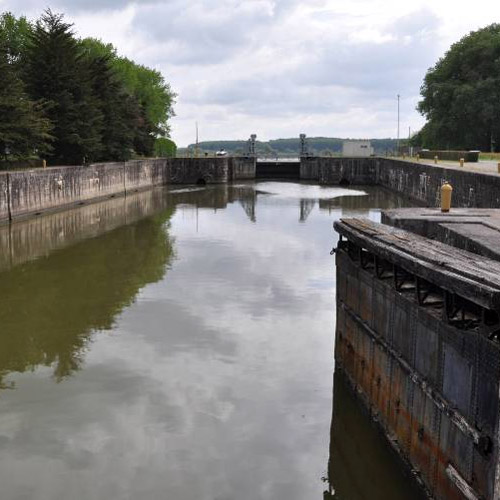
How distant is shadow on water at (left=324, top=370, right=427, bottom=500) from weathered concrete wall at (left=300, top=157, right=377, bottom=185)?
2420 inches

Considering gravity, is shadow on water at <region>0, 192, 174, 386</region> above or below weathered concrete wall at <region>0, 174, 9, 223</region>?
below

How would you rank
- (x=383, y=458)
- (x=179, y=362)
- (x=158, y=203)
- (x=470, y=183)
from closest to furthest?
1. (x=383, y=458)
2. (x=179, y=362)
3. (x=470, y=183)
4. (x=158, y=203)

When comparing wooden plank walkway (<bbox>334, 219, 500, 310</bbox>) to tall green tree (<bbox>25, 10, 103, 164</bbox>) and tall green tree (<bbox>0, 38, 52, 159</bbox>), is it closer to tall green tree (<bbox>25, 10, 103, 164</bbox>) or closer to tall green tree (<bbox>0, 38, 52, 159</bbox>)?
tall green tree (<bbox>0, 38, 52, 159</bbox>)

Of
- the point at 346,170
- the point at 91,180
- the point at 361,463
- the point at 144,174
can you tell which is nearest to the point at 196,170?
the point at 144,174

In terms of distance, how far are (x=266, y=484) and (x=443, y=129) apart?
7006 centimetres

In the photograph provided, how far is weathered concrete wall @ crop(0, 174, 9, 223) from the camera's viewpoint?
3167cm

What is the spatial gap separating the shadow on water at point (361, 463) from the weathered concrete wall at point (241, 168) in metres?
63.5

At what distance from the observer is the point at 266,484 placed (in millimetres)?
8781

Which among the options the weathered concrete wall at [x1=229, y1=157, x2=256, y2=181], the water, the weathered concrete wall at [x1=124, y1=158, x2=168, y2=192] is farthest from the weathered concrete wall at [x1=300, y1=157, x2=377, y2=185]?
the water

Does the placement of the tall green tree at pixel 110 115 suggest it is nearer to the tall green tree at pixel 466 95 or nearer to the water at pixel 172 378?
the water at pixel 172 378

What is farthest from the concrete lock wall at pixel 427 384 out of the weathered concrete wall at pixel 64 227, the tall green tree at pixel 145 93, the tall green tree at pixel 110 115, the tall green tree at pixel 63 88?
the tall green tree at pixel 145 93

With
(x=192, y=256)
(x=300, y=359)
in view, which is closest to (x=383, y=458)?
(x=300, y=359)

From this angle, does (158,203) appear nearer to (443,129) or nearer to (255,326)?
(255,326)

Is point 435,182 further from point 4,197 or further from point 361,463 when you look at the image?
point 361,463
